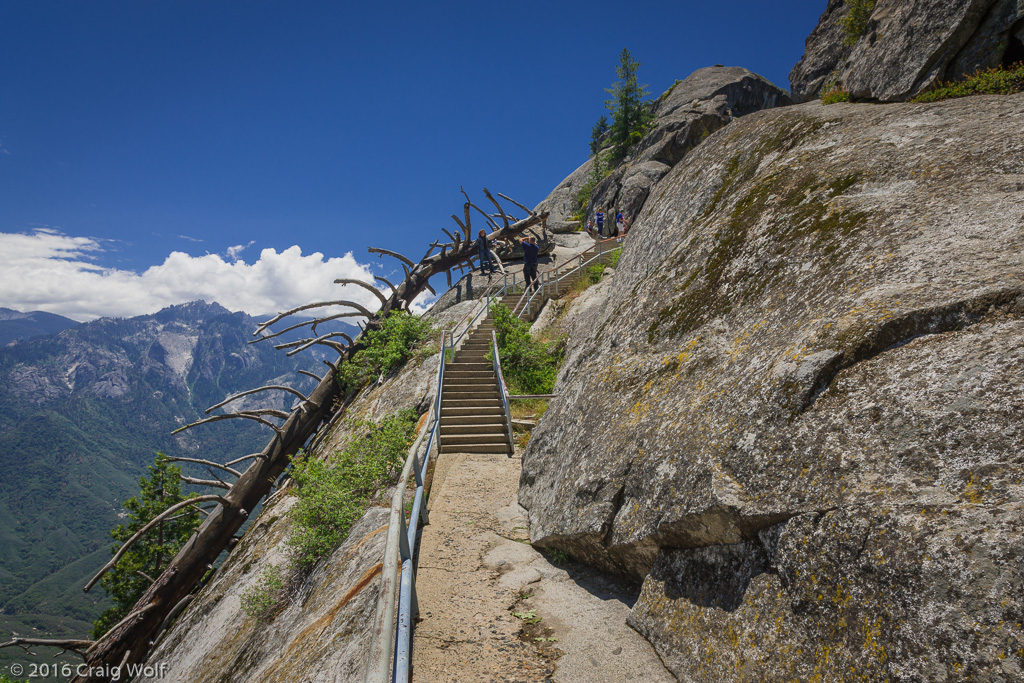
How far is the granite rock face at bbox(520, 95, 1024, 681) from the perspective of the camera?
8.43ft

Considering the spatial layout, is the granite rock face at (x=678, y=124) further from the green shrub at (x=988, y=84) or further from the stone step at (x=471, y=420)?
the green shrub at (x=988, y=84)

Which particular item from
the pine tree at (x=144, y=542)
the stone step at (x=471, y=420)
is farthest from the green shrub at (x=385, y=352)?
the pine tree at (x=144, y=542)

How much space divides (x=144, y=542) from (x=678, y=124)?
36171mm

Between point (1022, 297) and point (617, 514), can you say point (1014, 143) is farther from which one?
point (617, 514)

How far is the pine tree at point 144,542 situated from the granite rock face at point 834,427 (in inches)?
845

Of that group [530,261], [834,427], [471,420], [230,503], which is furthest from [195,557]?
[834,427]

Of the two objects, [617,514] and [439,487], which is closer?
[617,514]

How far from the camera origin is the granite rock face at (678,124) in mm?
28781

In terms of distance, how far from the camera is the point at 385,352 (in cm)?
1628

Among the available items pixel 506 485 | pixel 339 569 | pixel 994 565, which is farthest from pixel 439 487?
pixel 994 565

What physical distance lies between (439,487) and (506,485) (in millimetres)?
1139

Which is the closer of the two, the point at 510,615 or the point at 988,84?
the point at 510,615

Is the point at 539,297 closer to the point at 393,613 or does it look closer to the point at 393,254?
the point at 393,254

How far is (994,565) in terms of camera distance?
91.1 inches
